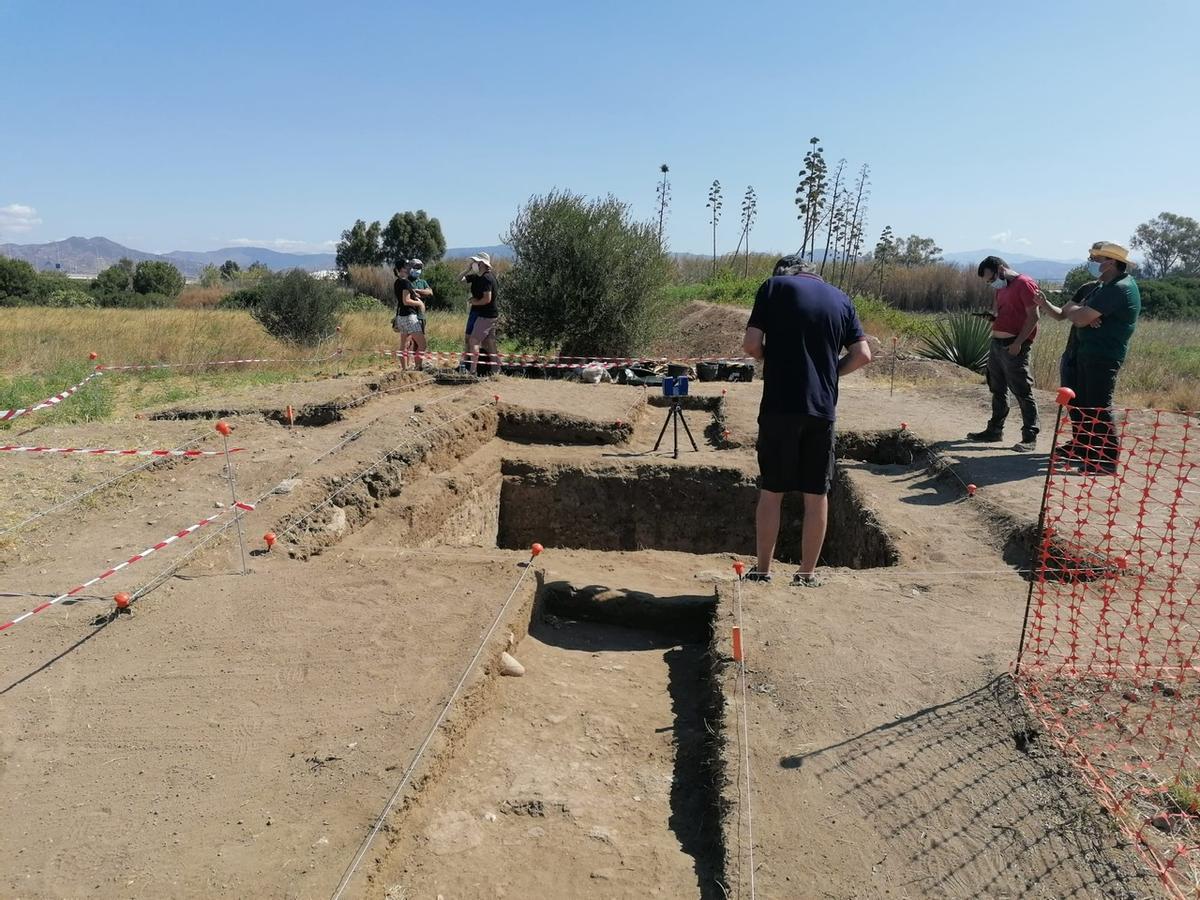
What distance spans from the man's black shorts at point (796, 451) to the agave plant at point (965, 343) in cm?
1117

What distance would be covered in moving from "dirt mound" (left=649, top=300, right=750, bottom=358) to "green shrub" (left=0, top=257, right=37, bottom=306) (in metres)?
36.2

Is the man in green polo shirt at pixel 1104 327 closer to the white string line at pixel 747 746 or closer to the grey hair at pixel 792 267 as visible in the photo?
the grey hair at pixel 792 267

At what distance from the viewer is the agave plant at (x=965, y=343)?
14352 millimetres

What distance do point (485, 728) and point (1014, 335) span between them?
21.3 ft

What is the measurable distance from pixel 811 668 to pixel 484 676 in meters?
1.62

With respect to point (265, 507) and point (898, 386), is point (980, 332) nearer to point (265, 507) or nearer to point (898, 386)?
point (898, 386)

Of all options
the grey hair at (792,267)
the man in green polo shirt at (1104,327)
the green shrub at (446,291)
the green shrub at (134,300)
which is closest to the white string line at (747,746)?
the grey hair at (792,267)

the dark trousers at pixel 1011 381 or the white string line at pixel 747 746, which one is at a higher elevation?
the dark trousers at pixel 1011 381

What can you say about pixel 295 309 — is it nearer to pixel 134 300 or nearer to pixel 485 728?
pixel 485 728

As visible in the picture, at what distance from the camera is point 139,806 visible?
301 cm

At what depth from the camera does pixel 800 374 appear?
14.8 feet

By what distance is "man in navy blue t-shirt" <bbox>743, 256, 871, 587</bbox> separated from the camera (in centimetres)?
450

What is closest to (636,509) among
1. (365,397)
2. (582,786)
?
(365,397)

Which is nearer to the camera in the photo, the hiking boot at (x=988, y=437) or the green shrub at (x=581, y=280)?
the hiking boot at (x=988, y=437)
